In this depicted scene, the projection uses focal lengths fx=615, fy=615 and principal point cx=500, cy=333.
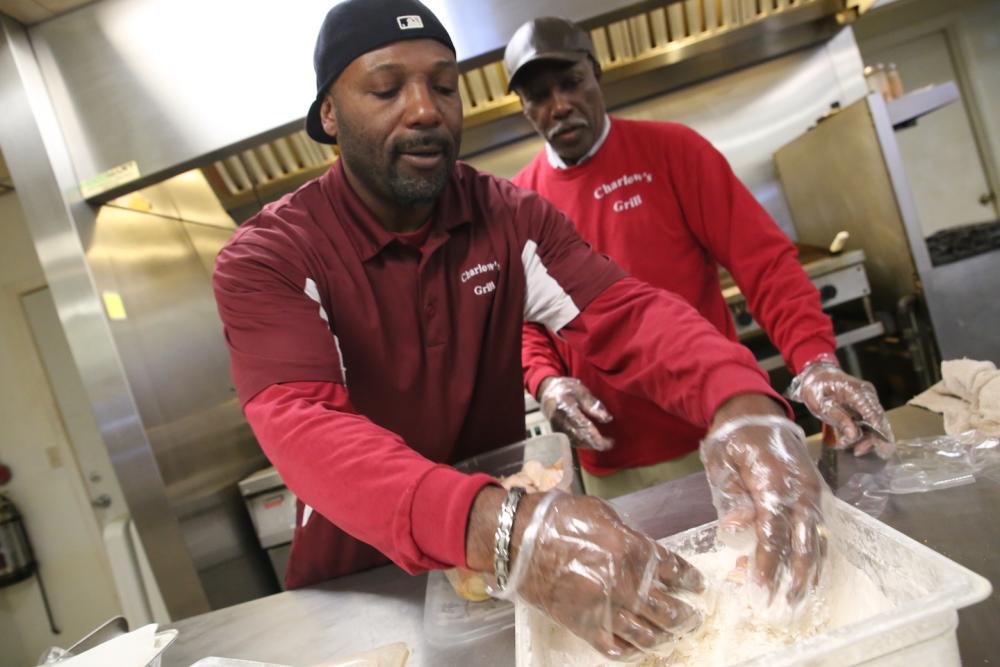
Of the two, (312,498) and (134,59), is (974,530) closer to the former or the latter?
(312,498)

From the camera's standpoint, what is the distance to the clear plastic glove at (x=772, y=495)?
Answer: 0.65m

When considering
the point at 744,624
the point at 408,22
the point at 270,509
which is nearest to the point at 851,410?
the point at 744,624

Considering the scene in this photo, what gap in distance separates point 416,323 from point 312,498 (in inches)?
17.6

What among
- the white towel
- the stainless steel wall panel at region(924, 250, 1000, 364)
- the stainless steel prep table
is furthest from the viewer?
the stainless steel wall panel at region(924, 250, 1000, 364)

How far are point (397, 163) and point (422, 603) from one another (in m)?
0.76

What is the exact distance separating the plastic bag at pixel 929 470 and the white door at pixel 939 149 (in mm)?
4097

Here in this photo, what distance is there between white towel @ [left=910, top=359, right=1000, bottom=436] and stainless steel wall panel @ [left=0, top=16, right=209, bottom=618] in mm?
2270

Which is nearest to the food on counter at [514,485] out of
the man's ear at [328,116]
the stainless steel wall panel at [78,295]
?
the man's ear at [328,116]

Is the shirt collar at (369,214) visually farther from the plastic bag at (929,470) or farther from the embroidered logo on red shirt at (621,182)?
the plastic bag at (929,470)

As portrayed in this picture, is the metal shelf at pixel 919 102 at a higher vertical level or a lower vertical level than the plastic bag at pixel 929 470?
higher

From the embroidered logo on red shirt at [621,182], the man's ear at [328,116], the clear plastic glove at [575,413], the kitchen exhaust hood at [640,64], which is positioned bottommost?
the clear plastic glove at [575,413]

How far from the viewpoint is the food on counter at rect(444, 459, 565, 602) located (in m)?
0.89

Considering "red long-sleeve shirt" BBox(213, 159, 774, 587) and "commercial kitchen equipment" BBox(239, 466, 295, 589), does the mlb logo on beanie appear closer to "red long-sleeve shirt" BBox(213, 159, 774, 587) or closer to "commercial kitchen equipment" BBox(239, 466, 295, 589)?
"red long-sleeve shirt" BBox(213, 159, 774, 587)


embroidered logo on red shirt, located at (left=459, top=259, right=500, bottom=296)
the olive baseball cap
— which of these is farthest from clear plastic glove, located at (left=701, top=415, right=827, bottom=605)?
the olive baseball cap
